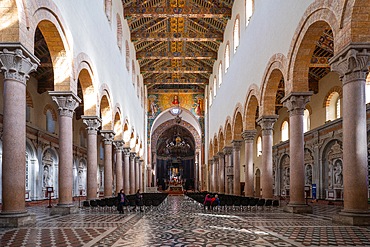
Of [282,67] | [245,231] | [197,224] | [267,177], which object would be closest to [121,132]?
[267,177]

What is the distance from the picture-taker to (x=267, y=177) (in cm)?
1967

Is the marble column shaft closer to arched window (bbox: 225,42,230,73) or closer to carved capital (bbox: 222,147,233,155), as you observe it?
arched window (bbox: 225,42,230,73)

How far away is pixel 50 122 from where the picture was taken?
30.0 metres

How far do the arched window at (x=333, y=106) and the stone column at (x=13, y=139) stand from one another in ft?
63.3

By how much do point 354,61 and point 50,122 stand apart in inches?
927

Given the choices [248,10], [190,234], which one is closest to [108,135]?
[248,10]

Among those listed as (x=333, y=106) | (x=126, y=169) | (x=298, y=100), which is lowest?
(x=126, y=169)

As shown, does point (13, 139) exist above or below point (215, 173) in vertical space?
above

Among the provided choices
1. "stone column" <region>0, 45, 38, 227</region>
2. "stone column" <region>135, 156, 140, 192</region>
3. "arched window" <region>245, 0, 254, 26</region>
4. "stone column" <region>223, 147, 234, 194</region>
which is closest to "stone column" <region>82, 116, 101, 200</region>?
"stone column" <region>0, 45, 38, 227</region>

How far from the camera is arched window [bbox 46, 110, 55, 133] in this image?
96.9ft

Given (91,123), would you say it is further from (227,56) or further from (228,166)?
(227,56)


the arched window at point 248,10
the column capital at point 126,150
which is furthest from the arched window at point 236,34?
the column capital at point 126,150

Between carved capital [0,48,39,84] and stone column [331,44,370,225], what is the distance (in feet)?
27.0

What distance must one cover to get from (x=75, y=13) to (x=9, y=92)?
6194 mm
